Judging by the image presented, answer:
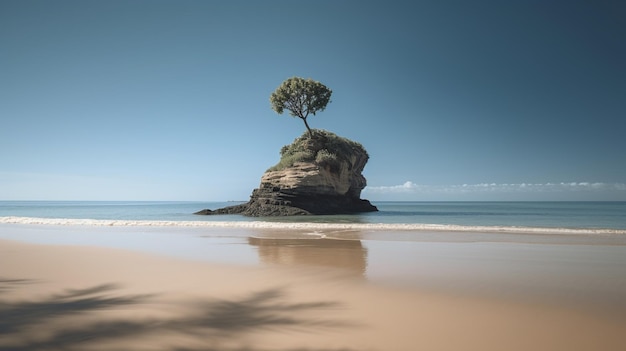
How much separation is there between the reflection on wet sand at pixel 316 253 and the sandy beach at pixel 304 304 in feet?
0.37

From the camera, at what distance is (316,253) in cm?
1066

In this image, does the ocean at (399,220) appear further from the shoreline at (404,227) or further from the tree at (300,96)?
the tree at (300,96)

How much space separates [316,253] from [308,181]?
24.4 metres

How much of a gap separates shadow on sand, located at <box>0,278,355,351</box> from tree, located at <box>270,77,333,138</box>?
33.9 m

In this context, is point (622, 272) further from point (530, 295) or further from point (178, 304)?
point (178, 304)

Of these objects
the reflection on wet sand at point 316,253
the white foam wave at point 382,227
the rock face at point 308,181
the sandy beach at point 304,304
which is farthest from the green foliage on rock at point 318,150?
the sandy beach at point 304,304

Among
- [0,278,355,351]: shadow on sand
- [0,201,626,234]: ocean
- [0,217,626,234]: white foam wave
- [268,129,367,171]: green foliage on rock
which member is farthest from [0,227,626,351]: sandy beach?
[268,129,367,171]: green foliage on rock

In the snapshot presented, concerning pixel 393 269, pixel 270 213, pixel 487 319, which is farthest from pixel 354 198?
pixel 487 319

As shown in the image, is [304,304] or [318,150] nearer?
[304,304]

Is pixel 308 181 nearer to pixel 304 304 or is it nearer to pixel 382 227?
pixel 382 227

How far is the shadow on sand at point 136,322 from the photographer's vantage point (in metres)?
3.88

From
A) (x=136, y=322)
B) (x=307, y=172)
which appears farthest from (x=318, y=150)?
(x=136, y=322)

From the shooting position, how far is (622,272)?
8.07 meters

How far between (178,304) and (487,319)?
4.89 m
